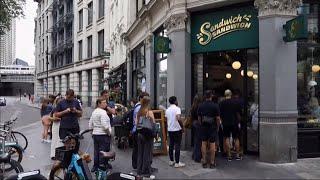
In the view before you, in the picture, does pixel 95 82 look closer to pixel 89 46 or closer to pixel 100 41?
pixel 100 41

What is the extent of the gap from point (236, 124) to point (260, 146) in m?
0.88

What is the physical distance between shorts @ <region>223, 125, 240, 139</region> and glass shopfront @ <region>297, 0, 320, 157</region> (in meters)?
1.59

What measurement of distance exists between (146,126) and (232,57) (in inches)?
181

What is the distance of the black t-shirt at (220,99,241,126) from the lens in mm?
12094

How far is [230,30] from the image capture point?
1294cm

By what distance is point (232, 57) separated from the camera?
1342 centimetres

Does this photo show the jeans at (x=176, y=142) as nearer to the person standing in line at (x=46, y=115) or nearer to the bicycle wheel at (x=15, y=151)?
the bicycle wheel at (x=15, y=151)

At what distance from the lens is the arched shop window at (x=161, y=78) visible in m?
16.9

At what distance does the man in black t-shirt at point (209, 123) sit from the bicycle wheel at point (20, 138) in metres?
6.43

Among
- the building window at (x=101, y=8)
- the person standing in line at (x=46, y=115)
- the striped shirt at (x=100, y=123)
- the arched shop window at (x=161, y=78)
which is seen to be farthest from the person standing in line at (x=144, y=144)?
the building window at (x=101, y=8)

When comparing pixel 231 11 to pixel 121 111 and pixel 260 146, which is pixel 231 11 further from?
pixel 121 111

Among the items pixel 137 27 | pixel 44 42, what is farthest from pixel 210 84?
pixel 44 42

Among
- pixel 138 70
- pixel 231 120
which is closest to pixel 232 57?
pixel 231 120

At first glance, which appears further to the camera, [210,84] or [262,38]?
[210,84]
